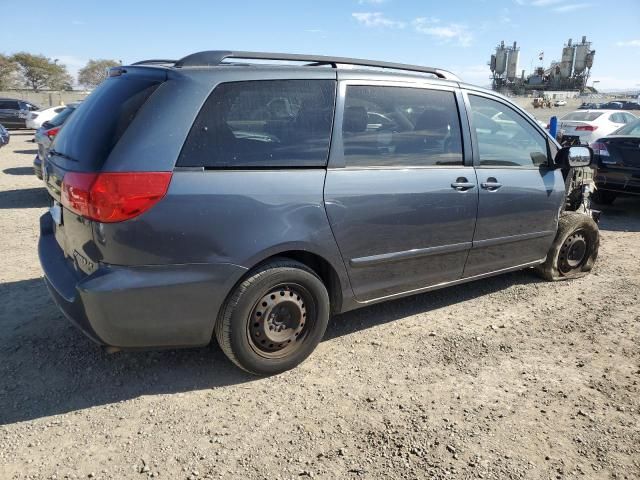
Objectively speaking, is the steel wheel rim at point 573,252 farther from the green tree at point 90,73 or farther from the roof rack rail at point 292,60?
the green tree at point 90,73

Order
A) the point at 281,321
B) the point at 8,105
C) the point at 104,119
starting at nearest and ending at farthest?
the point at 104,119 < the point at 281,321 < the point at 8,105

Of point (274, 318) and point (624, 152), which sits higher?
point (624, 152)

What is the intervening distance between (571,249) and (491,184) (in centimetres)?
171

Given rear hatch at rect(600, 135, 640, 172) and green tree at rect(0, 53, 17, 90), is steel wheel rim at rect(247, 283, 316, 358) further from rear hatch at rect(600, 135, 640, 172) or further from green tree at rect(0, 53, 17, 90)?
green tree at rect(0, 53, 17, 90)

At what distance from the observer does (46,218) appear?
340 cm

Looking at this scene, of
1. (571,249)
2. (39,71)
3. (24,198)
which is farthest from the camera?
(39,71)

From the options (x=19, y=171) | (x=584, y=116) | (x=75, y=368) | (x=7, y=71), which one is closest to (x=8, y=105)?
(x=19, y=171)

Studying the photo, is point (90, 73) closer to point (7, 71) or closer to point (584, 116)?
point (7, 71)

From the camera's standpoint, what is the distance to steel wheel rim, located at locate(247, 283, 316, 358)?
2.88 meters

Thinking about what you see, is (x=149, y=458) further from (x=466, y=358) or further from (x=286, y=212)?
Answer: (x=466, y=358)

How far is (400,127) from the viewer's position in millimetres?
3371

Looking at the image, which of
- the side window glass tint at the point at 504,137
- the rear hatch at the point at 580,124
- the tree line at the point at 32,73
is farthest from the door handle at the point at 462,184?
the tree line at the point at 32,73

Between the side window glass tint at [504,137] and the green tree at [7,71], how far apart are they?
207 ft

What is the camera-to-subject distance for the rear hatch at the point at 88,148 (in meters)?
2.48
